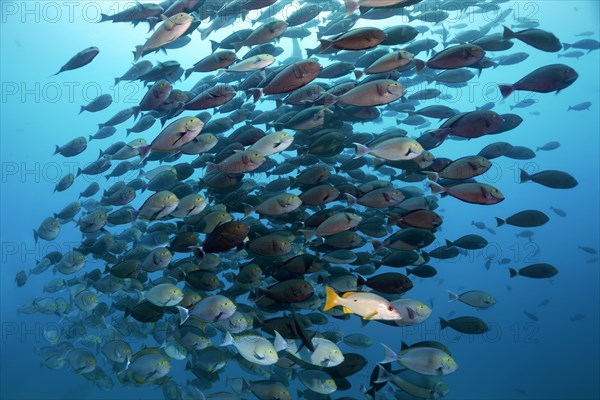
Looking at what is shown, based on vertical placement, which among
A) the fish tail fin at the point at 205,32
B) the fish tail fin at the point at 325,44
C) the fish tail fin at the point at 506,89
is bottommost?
the fish tail fin at the point at 506,89

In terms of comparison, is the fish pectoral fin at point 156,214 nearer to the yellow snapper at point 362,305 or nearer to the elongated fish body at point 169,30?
the elongated fish body at point 169,30

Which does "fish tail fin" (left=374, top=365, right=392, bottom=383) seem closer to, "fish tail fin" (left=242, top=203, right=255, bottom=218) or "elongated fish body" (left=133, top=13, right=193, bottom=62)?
"fish tail fin" (left=242, top=203, right=255, bottom=218)

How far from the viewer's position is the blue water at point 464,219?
15.3 m

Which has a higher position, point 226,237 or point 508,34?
point 508,34

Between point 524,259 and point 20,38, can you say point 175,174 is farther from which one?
point 524,259

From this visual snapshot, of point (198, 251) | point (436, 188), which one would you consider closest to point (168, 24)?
point (198, 251)

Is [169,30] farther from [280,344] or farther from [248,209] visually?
[280,344]

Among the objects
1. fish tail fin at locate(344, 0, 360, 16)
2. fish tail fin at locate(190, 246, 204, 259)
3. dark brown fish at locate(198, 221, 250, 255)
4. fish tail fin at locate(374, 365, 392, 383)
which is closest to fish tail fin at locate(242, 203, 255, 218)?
dark brown fish at locate(198, 221, 250, 255)

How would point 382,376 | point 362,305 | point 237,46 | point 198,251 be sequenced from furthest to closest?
point 237,46 → point 198,251 → point 382,376 → point 362,305

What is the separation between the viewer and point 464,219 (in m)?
30.5

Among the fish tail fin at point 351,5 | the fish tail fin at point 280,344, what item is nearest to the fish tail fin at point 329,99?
the fish tail fin at point 351,5

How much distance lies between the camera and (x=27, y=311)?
→ 704 centimetres

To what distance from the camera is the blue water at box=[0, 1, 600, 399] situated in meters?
15.3

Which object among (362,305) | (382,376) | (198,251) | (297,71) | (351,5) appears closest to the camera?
(362,305)
